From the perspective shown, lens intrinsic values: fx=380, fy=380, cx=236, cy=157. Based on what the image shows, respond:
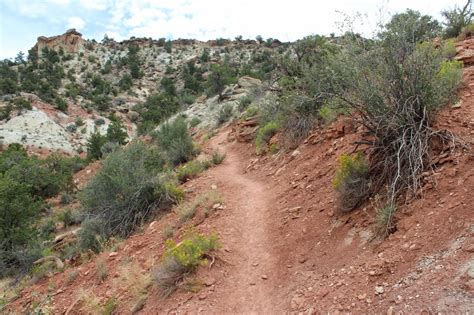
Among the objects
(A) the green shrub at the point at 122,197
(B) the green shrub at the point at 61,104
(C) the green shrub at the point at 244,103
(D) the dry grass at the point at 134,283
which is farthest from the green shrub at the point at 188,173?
(B) the green shrub at the point at 61,104

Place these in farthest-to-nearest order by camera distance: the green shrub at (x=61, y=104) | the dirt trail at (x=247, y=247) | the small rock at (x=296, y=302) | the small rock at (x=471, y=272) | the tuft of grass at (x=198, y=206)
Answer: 1. the green shrub at (x=61, y=104)
2. the tuft of grass at (x=198, y=206)
3. the dirt trail at (x=247, y=247)
4. the small rock at (x=296, y=302)
5. the small rock at (x=471, y=272)

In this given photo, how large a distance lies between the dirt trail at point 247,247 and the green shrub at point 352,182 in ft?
4.19

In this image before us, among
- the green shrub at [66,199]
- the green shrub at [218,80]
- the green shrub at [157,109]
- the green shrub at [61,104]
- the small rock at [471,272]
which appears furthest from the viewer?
the green shrub at [61,104]

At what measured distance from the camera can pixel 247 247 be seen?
5789mm

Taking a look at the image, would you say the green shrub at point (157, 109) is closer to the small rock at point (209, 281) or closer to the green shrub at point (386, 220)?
the small rock at point (209, 281)

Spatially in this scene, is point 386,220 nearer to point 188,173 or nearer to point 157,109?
point 188,173

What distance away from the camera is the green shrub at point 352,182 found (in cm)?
498

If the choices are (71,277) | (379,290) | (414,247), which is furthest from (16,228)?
(414,247)

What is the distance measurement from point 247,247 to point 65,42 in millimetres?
53070

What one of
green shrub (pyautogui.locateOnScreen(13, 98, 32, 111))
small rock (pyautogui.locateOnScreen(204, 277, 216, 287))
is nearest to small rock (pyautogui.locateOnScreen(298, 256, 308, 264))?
small rock (pyautogui.locateOnScreen(204, 277, 216, 287))

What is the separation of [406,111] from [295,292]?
255 cm

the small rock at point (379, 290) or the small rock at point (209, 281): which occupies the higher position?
the small rock at point (379, 290)

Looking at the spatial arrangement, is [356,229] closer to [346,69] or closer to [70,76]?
[346,69]

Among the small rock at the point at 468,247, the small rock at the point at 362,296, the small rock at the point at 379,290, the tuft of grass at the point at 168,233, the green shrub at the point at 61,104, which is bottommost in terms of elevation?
the tuft of grass at the point at 168,233
